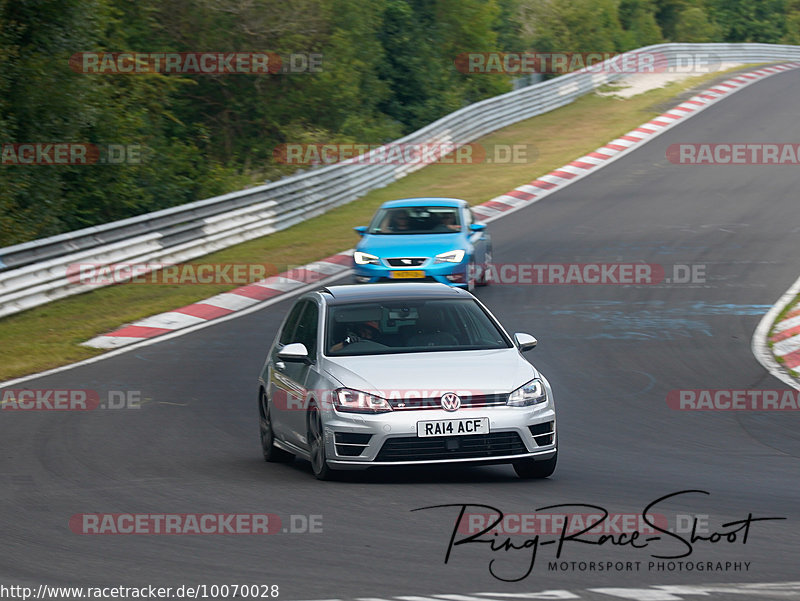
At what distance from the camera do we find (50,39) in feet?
82.4

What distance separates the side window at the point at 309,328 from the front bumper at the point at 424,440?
3.54 ft

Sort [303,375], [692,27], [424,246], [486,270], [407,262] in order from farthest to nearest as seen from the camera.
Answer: [692,27] < [486,270] < [424,246] < [407,262] < [303,375]

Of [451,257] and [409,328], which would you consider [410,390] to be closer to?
[409,328]

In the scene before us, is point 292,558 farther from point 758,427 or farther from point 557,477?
point 758,427

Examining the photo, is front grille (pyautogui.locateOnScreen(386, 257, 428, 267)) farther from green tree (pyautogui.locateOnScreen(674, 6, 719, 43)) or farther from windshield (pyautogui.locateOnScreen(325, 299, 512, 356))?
green tree (pyautogui.locateOnScreen(674, 6, 719, 43))

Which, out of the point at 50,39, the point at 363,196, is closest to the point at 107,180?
the point at 50,39

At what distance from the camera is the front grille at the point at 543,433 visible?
28.6ft

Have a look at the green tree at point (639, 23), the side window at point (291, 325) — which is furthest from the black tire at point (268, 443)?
the green tree at point (639, 23)

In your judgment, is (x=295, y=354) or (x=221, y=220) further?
(x=221, y=220)

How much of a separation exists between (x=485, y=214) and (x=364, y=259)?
854 centimetres

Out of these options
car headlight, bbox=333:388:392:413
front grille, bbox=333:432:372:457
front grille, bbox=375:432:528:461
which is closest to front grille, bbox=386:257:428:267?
car headlight, bbox=333:388:392:413

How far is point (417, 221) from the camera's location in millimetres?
19859

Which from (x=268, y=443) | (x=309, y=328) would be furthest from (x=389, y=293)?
(x=268, y=443)

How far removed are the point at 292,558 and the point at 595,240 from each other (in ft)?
57.9
